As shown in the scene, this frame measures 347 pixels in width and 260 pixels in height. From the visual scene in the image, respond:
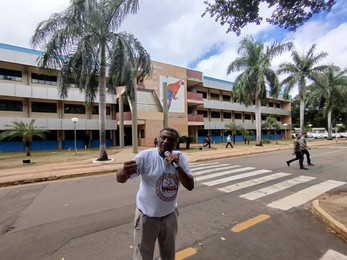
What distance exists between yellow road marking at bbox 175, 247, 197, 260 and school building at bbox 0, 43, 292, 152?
18158 millimetres

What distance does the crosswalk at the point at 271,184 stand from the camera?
5807 mm

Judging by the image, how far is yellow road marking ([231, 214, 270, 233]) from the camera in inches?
159

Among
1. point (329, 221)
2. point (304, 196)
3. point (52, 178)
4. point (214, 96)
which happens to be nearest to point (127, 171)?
point (329, 221)

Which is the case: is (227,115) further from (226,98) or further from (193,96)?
(193,96)

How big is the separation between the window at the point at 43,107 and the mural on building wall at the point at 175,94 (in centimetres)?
1269

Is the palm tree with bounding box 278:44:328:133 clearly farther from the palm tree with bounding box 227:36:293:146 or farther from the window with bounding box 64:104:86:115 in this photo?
the window with bounding box 64:104:86:115

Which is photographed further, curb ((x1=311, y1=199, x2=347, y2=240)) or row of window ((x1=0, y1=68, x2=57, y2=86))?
row of window ((x1=0, y1=68, x2=57, y2=86))

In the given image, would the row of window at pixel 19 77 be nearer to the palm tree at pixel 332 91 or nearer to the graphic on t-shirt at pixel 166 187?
the graphic on t-shirt at pixel 166 187

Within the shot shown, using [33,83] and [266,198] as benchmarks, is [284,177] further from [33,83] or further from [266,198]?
[33,83]

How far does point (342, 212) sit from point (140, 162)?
453 cm

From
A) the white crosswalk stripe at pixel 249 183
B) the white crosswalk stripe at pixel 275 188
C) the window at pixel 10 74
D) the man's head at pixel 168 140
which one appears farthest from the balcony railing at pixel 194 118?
the man's head at pixel 168 140

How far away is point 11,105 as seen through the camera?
2264 centimetres

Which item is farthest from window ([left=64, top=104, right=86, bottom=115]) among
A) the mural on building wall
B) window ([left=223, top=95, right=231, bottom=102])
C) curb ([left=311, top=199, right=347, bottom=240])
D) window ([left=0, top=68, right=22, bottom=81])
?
curb ([left=311, top=199, right=347, bottom=240])

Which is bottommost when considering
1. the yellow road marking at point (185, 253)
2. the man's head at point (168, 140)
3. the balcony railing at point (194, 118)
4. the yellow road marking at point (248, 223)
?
the yellow road marking at point (248, 223)
